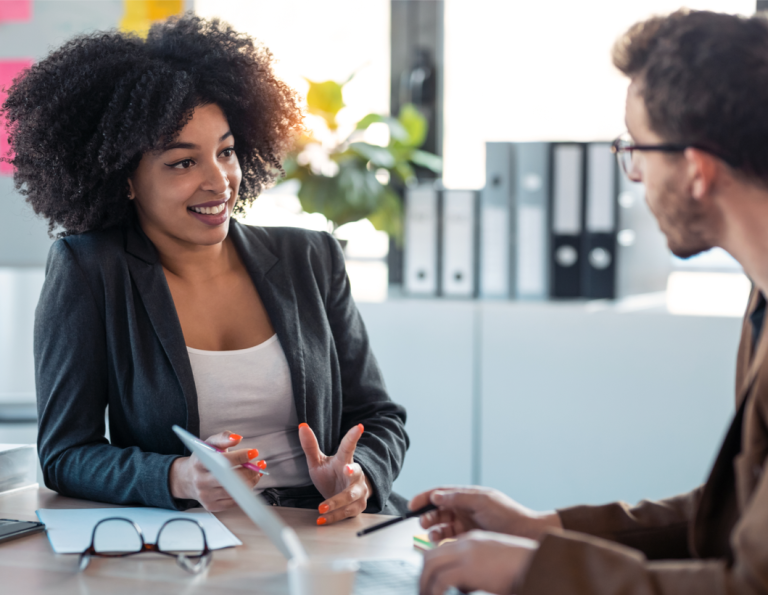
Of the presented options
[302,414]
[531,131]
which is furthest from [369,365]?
[531,131]

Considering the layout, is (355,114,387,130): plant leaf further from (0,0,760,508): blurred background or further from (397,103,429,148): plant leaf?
(397,103,429,148): plant leaf

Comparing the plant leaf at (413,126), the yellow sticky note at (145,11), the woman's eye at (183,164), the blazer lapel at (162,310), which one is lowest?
the blazer lapel at (162,310)

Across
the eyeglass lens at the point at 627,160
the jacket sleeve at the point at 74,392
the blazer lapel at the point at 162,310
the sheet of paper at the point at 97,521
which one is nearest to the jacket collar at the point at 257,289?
the blazer lapel at the point at 162,310

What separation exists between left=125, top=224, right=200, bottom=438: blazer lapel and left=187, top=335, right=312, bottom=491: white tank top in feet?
0.16

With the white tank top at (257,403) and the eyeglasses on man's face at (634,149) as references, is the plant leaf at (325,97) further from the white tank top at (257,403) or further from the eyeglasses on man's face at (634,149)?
the eyeglasses on man's face at (634,149)

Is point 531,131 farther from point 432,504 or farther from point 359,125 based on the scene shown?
point 432,504

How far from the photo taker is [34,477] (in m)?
1.41

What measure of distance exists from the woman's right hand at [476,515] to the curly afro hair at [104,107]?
87cm

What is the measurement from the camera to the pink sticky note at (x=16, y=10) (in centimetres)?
262

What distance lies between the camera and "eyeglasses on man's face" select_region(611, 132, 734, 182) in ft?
3.04

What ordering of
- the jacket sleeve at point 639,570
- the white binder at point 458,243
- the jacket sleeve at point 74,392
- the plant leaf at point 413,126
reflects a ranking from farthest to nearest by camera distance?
the plant leaf at point 413,126, the white binder at point 458,243, the jacket sleeve at point 74,392, the jacket sleeve at point 639,570

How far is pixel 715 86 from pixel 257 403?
97 centimetres

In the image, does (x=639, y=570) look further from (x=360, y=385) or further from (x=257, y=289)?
(x=257, y=289)

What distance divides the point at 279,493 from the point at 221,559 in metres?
0.44
